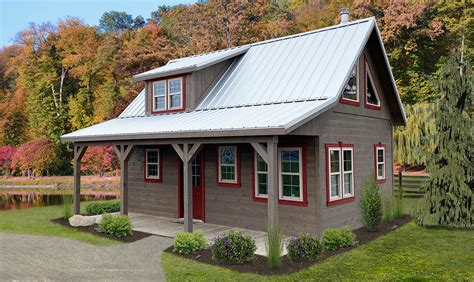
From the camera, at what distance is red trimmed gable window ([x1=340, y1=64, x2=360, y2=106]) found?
11.8 meters

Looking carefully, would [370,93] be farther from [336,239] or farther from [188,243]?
[188,243]

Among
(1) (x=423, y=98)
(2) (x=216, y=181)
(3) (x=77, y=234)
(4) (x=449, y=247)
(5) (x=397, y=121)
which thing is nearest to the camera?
(4) (x=449, y=247)

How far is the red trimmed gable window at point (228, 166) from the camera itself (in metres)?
12.0

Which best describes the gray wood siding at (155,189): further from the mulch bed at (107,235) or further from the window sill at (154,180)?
the mulch bed at (107,235)

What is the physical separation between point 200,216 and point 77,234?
3.80m

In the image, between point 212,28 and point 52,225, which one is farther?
point 212,28

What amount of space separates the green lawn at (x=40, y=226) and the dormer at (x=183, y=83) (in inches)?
203

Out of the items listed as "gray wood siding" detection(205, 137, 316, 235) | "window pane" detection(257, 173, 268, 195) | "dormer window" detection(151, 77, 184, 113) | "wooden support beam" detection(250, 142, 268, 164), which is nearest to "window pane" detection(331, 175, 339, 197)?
"gray wood siding" detection(205, 137, 316, 235)

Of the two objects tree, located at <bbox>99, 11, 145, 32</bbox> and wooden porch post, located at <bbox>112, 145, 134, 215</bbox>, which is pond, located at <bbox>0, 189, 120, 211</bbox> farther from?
tree, located at <bbox>99, 11, 145, 32</bbox>

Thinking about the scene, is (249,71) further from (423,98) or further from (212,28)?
(423,98)

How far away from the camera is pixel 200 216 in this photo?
42.9ft

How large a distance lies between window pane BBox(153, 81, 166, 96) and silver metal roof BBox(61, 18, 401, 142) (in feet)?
1.57

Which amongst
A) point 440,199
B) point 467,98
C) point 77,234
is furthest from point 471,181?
point 77,234

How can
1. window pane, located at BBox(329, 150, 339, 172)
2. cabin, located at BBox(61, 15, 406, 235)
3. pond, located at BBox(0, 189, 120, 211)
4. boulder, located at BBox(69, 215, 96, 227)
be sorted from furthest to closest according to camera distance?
pond, located at BBox(0, 189, 120, 211)
boulder, located at BBox(69, 215, 96, 227)
window pane, located at BBox(329, 150, 339, 172)
cabin, located at BBox(61, 15, 406, 235)
